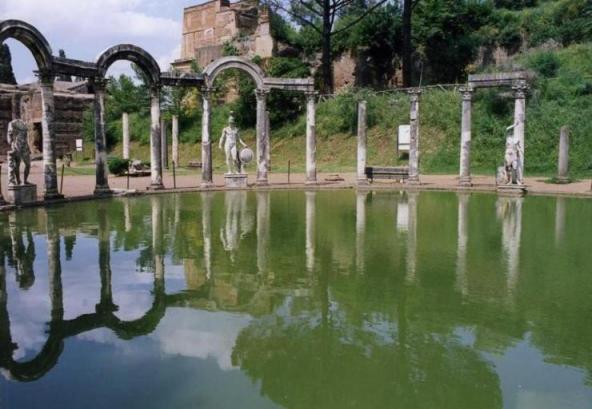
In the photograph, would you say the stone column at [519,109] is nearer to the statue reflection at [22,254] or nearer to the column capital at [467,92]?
the column capital at [467,92]

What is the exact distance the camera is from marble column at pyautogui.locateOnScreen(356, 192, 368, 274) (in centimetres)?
1003

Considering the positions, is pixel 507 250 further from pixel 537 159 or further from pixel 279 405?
pixel 537 159

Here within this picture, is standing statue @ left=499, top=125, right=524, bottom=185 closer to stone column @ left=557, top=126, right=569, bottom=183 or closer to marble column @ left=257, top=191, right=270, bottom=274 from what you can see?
stone column @ left=557, top=126, right=569, bottom=183

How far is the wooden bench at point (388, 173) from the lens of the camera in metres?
24.5

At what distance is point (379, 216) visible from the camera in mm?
15664

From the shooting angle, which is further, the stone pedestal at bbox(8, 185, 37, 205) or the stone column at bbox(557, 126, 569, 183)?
the stone column at bbox(557, 126, 569, 183)

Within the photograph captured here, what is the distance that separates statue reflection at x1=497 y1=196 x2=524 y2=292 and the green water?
0.07 metres

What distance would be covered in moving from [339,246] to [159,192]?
456 inches

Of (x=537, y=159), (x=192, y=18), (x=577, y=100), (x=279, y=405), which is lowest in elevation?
(x=279, y=405)

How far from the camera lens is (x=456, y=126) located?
31.8 m

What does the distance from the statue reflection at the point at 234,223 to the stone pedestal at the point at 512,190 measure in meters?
9.09

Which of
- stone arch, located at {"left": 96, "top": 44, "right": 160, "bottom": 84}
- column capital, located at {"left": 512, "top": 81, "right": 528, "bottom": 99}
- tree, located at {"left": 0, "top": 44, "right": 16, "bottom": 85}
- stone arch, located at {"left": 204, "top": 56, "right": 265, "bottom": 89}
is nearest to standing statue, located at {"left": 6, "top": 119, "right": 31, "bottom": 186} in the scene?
stone arch, located at {"left": 96, "top": 44, "right": 160, "bottom": 84}

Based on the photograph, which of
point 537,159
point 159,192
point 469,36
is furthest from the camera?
point 469,36

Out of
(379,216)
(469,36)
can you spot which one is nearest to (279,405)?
(379,216)
